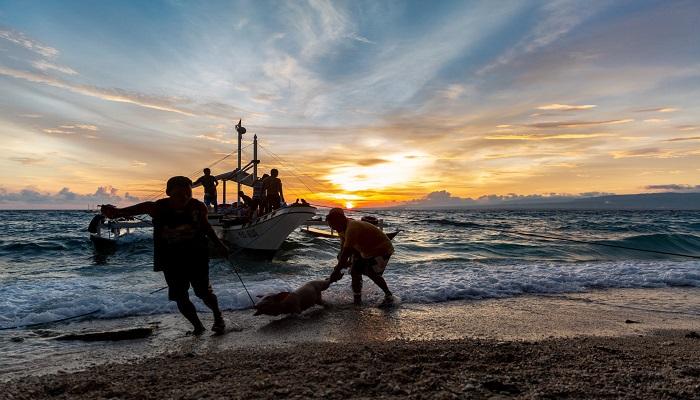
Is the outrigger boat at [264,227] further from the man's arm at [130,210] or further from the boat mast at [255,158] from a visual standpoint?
the man's arm at [130,210]

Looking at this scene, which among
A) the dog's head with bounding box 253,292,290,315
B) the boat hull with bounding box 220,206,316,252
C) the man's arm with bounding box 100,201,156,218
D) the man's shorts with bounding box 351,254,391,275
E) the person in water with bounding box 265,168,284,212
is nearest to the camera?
the man's arm with bounding box 100,201,156,218

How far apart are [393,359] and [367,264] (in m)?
3.56

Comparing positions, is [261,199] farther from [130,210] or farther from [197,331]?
[130,210]

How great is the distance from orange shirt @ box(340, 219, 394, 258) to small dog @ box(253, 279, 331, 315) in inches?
36.4

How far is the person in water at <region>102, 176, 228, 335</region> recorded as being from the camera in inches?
215

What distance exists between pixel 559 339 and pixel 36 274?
568 inches

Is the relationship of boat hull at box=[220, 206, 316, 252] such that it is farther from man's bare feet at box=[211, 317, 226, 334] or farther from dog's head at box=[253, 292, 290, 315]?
man's bare feet at box=[211, 317, 226, 334]

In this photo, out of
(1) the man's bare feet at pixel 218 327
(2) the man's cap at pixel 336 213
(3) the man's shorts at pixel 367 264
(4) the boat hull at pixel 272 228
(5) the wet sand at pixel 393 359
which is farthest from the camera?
(4) the boat hull at pixel 272 228

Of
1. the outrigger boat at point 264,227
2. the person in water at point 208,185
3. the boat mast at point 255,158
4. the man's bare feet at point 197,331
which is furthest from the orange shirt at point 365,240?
A: the boat mast at point 255,158

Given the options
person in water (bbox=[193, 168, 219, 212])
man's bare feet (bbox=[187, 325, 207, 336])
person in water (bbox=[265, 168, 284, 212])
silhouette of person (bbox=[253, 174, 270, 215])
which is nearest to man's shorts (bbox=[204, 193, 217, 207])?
person in water (bbox=[193, 168, 219, 212])

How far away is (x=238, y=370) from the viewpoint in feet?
13.3

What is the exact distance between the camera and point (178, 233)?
549cm

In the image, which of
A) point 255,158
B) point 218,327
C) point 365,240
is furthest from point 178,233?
point 255,158

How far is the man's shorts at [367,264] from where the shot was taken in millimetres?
7750
